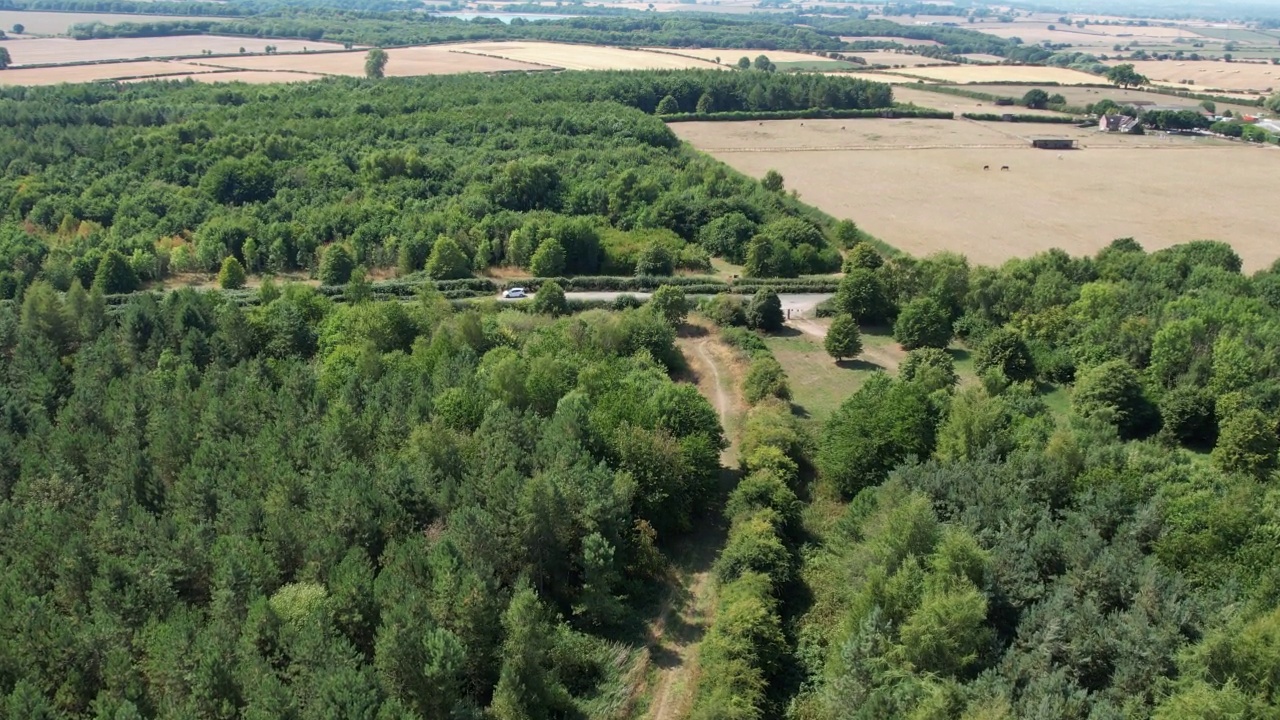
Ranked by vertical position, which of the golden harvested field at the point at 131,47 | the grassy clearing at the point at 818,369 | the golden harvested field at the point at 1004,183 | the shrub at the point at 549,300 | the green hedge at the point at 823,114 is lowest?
the grassy clearing at the point at 818,369

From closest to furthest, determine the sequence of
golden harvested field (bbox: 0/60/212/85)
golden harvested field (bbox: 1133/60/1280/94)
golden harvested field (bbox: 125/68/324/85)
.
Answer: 1. golden harvested field (bbox: 0/60/212/85)
2. golden harvested field (bbox: 125/68/324/85)
3. golden harvested field (bbox: 1133/60/1280/94)

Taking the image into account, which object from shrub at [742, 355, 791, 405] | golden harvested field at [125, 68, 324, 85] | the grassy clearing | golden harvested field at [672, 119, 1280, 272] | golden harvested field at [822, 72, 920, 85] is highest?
golden harvested field at [822, 72, 920, 85]

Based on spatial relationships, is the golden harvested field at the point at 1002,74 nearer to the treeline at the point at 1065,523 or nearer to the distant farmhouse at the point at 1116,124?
the distant farmhouse at the point at 1116,124

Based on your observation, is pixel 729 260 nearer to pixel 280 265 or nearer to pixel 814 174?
pixel 814 174

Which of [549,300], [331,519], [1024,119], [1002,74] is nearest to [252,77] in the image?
[549,300]

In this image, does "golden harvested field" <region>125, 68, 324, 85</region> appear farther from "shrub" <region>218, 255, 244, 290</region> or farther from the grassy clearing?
the grassy clearing

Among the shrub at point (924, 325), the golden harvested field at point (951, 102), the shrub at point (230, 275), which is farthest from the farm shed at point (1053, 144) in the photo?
the shrub at point (230, 275)

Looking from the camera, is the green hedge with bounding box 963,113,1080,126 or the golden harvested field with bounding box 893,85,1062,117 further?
the golden harvested field with bounding box 893,85,1062,117

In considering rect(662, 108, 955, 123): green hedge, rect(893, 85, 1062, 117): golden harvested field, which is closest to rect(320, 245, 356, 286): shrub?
rect(662, 108, 955, 123): green hedge
